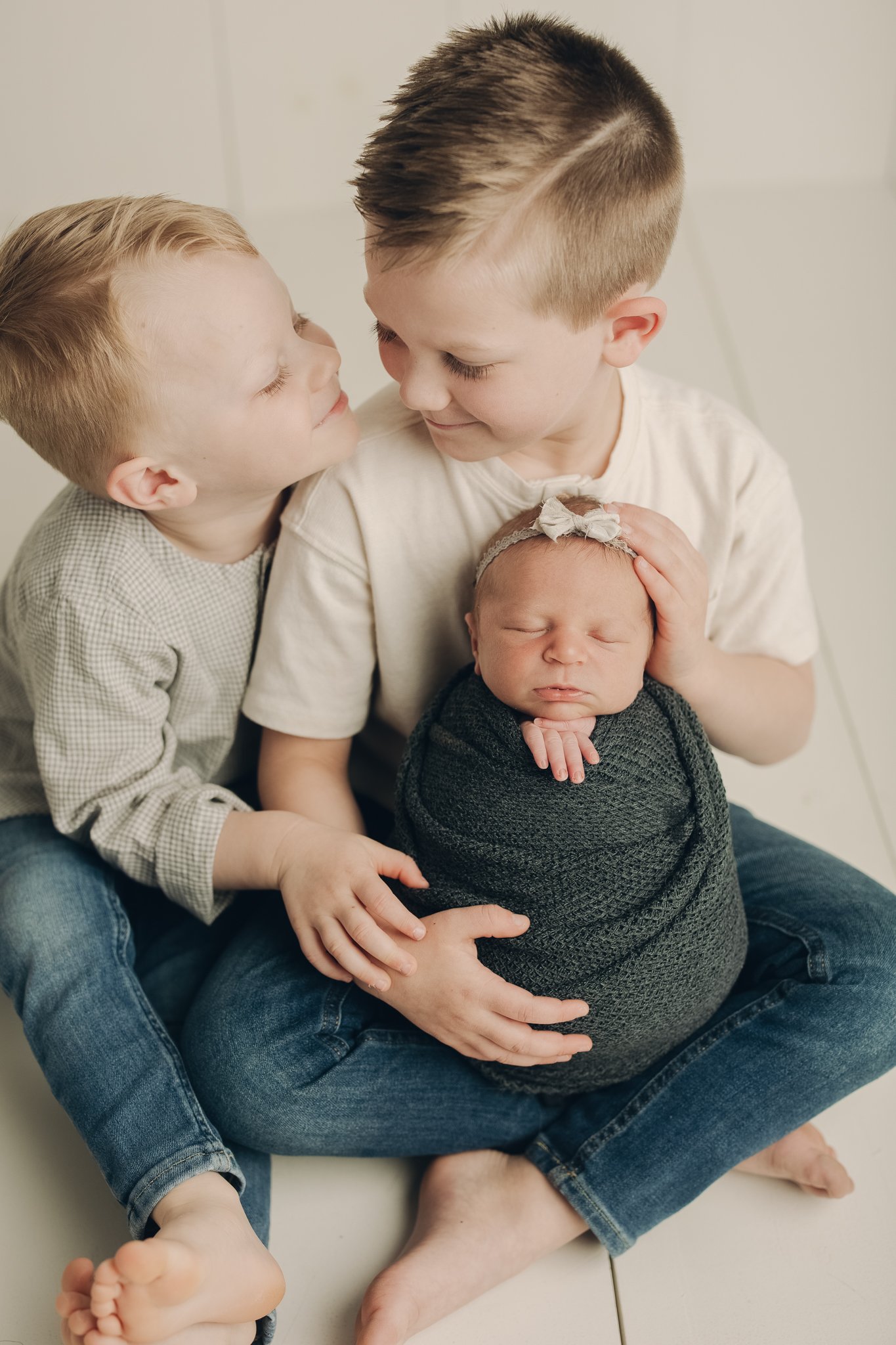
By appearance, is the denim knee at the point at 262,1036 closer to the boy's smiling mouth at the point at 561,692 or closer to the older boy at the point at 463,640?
the older boy at the point at 463,640

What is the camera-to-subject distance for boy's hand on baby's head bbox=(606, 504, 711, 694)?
3.01 ft

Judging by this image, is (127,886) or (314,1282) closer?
(314,1282)

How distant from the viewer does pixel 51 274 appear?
36.4 inches

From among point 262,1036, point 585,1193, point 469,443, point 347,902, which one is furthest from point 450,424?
point 585,1193

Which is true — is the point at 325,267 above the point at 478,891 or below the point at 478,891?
above

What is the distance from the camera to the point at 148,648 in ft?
3.35

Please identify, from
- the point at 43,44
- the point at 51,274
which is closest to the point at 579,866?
the point at 51,274

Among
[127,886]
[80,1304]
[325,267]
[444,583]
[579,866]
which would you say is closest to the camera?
[80,1304]

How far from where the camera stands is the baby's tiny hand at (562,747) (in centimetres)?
89

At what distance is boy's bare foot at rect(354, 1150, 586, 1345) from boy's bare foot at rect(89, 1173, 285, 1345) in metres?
0.08

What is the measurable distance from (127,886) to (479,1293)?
48cm

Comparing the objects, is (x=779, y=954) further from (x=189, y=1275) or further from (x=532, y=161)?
(x=532, y=161)

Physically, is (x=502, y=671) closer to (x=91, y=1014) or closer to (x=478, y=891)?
(x=478, y=891)

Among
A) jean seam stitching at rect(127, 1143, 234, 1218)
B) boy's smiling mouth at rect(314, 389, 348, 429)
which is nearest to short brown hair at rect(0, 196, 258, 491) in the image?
boy's smiling mouth at rect(314, 389, 348, 429)
